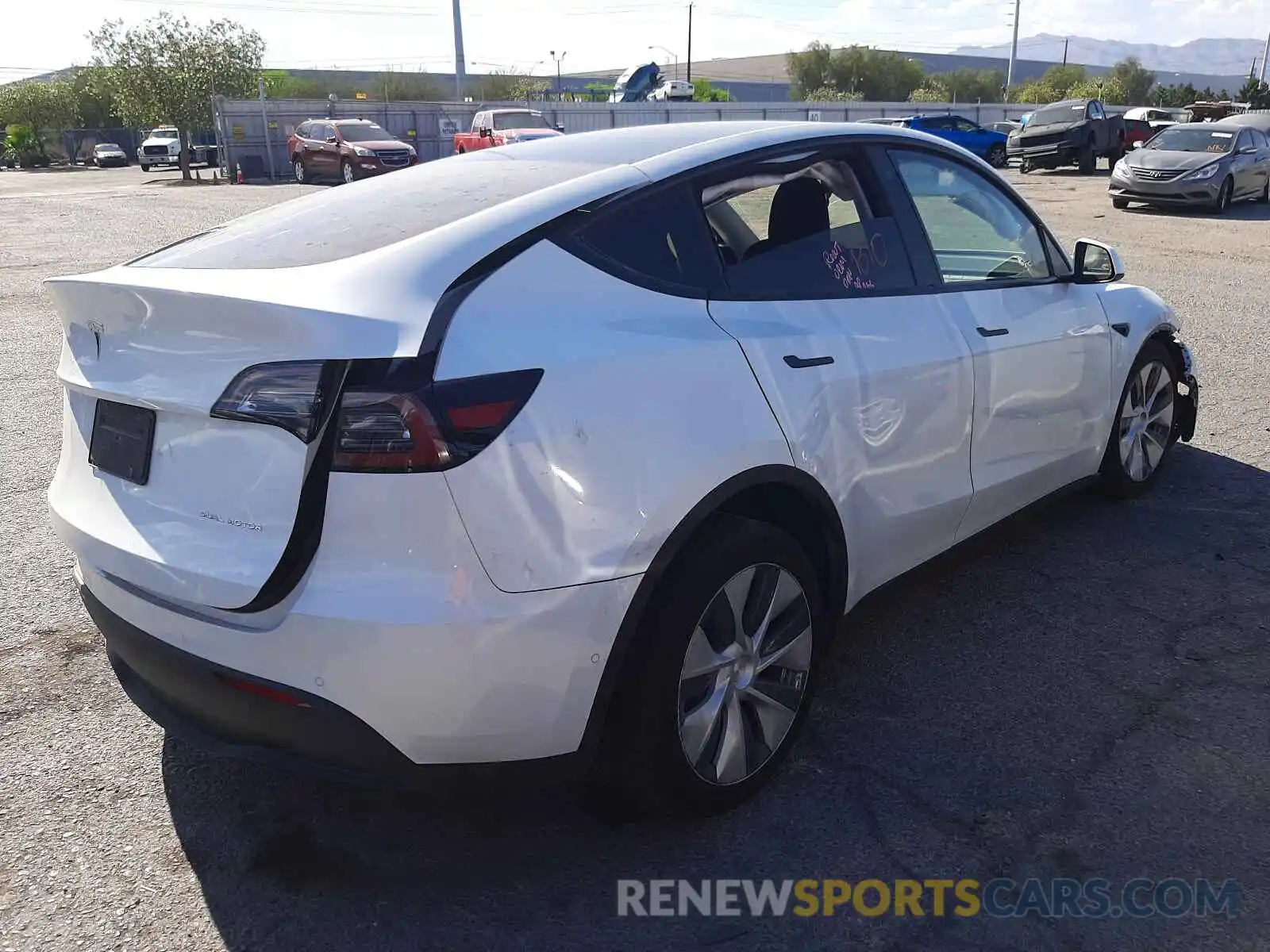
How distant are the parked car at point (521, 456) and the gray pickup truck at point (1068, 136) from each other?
2754 centimetres

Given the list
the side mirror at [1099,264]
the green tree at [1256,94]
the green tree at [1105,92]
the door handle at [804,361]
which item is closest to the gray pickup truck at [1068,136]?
the side mirror at [1099,264]

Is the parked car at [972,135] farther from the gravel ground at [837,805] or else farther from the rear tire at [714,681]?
the rear tire at [714,681]

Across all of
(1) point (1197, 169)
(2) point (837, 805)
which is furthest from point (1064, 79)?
(2) point (837, 805)

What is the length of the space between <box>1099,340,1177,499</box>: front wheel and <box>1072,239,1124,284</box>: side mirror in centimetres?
49

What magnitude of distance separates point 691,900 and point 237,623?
48.1 inches

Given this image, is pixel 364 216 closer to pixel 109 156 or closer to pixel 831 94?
pixel 109 156

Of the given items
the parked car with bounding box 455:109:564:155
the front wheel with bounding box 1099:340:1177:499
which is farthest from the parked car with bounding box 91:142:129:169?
the front wheel with bounding box 1099:340:1177:499

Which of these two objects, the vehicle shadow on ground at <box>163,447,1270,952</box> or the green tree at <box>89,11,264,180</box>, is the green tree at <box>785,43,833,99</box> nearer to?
the green tree at <box>89,11,264,180</box>

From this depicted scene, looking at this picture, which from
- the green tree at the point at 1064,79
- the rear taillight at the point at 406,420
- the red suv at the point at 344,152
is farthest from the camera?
the green tree at the point at 1064,79

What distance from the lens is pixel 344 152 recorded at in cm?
2905

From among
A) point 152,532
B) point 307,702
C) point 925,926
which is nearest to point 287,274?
point 152,532

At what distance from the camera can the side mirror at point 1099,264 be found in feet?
13.9

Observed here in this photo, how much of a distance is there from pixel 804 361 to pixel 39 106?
259ft

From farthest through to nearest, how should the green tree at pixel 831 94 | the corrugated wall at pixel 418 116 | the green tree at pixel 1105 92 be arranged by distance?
1. the green tree at pixel 831 94
2. the green tree at pixel 1105 92
3. the corrugated wall at pixel 418 116
